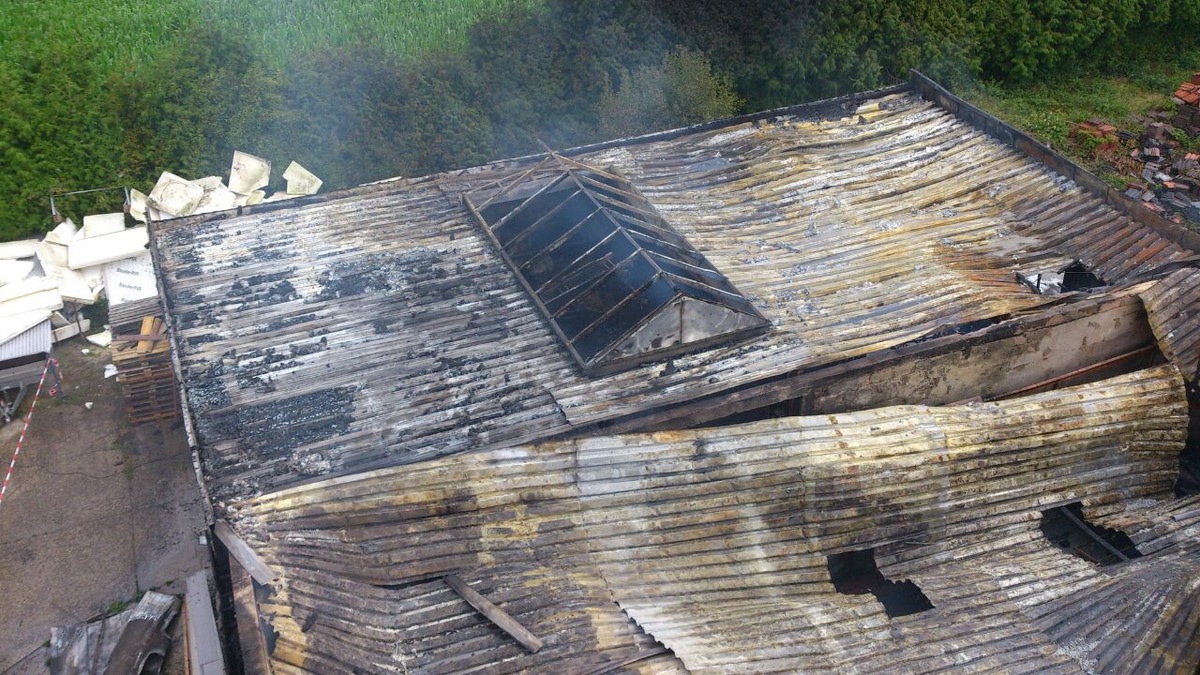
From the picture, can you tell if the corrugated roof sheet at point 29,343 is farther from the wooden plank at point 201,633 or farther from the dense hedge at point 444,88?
the wooden plank at point 201,633

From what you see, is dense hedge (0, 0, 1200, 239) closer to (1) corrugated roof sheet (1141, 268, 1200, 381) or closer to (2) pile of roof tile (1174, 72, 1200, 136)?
(2) pile of roof tile (1174, 72, 1200, 136)

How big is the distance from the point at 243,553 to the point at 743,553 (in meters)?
5.50

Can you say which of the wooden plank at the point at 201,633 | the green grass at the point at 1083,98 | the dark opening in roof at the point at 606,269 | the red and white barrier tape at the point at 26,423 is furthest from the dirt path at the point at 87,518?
the green grass at the point at 1083,98

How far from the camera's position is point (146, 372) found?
16.2 metres

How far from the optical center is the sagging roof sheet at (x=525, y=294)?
11.4 m

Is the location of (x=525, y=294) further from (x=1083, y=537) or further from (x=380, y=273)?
(x=1083, y=537)

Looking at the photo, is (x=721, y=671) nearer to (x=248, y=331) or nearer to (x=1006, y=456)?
(x=1006, y=456)

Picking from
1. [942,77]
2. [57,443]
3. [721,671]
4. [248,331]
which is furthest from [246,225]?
[942,77]

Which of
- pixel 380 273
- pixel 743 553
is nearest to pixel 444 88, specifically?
pixel 380 273

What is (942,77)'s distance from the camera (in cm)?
2577

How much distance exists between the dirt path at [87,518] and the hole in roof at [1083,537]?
12244mm

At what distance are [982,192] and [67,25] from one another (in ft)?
71.1

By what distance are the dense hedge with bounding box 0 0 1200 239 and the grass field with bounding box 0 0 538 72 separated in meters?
0.53

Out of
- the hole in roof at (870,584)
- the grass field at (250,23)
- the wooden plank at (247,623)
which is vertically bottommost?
the hole in roof at (870,584)
